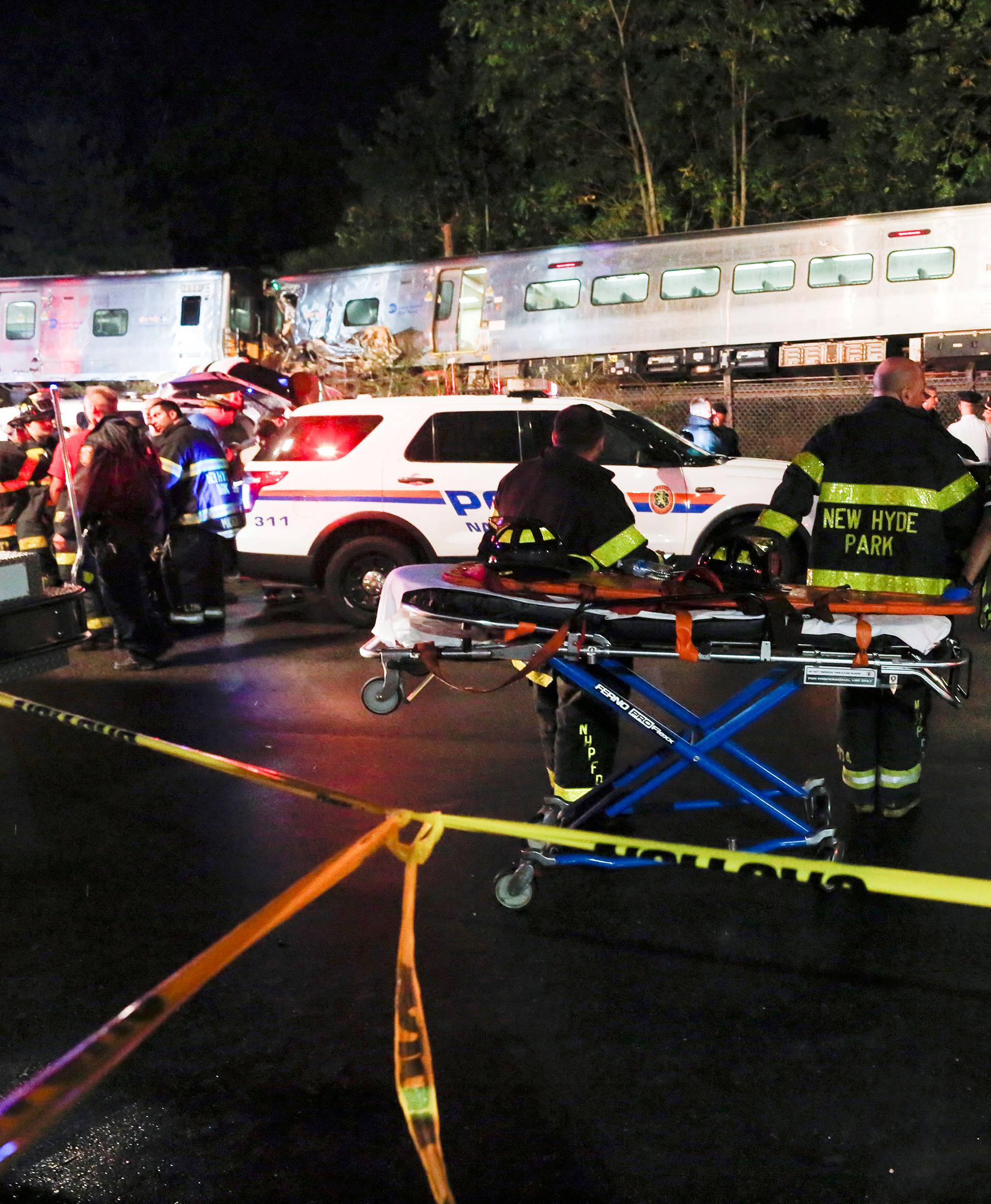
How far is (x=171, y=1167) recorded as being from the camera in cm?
310

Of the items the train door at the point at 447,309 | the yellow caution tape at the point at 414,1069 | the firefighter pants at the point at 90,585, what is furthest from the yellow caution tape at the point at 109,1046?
the train door at the point at 447,309

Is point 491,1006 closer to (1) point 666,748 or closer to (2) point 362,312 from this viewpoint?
(1) point 666,748

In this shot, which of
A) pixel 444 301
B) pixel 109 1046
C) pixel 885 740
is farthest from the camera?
pixel 444 301

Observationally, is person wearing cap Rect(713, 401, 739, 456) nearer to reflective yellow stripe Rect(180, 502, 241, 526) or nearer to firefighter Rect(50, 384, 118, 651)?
reflective yellow stripe Rect(180, 502, 241, 526)

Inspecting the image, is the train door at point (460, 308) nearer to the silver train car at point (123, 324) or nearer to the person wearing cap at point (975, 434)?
the silver train car at point (123, 324)

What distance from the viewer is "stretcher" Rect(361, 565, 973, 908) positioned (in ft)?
14.0

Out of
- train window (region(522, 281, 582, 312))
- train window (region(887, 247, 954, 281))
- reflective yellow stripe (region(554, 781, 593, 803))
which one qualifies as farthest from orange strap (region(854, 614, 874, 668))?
train window (region(522, 281, 582, 312))

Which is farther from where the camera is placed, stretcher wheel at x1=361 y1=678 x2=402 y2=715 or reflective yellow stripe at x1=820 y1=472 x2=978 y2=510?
stretcher wheel at x1=361 y1=678 x2=402 y2=715

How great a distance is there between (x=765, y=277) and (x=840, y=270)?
1.09 meters

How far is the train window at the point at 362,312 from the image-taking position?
21438 mm

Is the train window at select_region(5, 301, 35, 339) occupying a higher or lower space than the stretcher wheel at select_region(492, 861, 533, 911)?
higher

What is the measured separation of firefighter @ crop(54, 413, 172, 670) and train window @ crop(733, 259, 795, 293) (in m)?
12.3

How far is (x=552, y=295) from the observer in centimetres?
2023

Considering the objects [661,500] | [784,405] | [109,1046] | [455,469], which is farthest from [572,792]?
[784,405]
